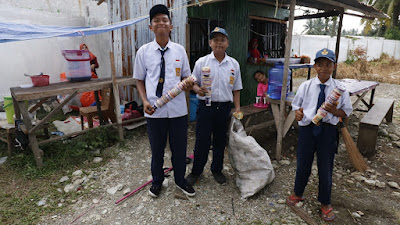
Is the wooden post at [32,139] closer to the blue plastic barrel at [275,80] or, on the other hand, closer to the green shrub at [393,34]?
the blue plastic barrel at [275,80]

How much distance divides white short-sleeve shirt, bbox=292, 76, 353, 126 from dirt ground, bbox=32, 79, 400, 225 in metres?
1.13

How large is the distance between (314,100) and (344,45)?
66.5ft

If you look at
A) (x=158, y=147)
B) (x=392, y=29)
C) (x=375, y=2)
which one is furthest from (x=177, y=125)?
(x=392, y=29)

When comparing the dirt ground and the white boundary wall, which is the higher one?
the white boundary wall

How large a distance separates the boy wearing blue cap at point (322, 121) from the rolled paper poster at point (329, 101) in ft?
0.13

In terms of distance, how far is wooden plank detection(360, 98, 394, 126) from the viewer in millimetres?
4567

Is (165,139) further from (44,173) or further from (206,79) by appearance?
(44,173)

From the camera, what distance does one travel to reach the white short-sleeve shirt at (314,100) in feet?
8.29

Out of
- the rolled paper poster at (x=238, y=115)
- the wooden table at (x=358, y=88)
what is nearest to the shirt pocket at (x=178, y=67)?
the rolled paper poster at (x=238, y=115)

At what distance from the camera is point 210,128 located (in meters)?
3.22

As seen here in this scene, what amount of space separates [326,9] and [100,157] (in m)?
6.46

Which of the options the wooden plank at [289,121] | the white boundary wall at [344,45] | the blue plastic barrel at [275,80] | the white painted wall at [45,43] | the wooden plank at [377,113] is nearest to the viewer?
the wooden plank at [289,121]

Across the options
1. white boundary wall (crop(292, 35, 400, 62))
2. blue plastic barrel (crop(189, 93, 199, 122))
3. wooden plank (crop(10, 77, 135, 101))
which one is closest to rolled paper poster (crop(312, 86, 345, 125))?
blue plastic barrel (crop(189, 93, 199, 122))

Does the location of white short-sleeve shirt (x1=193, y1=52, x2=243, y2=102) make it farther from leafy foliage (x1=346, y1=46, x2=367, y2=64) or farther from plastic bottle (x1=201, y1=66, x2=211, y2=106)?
leafy foliage (x1=346, y1=46, x2=367, y2=64)
